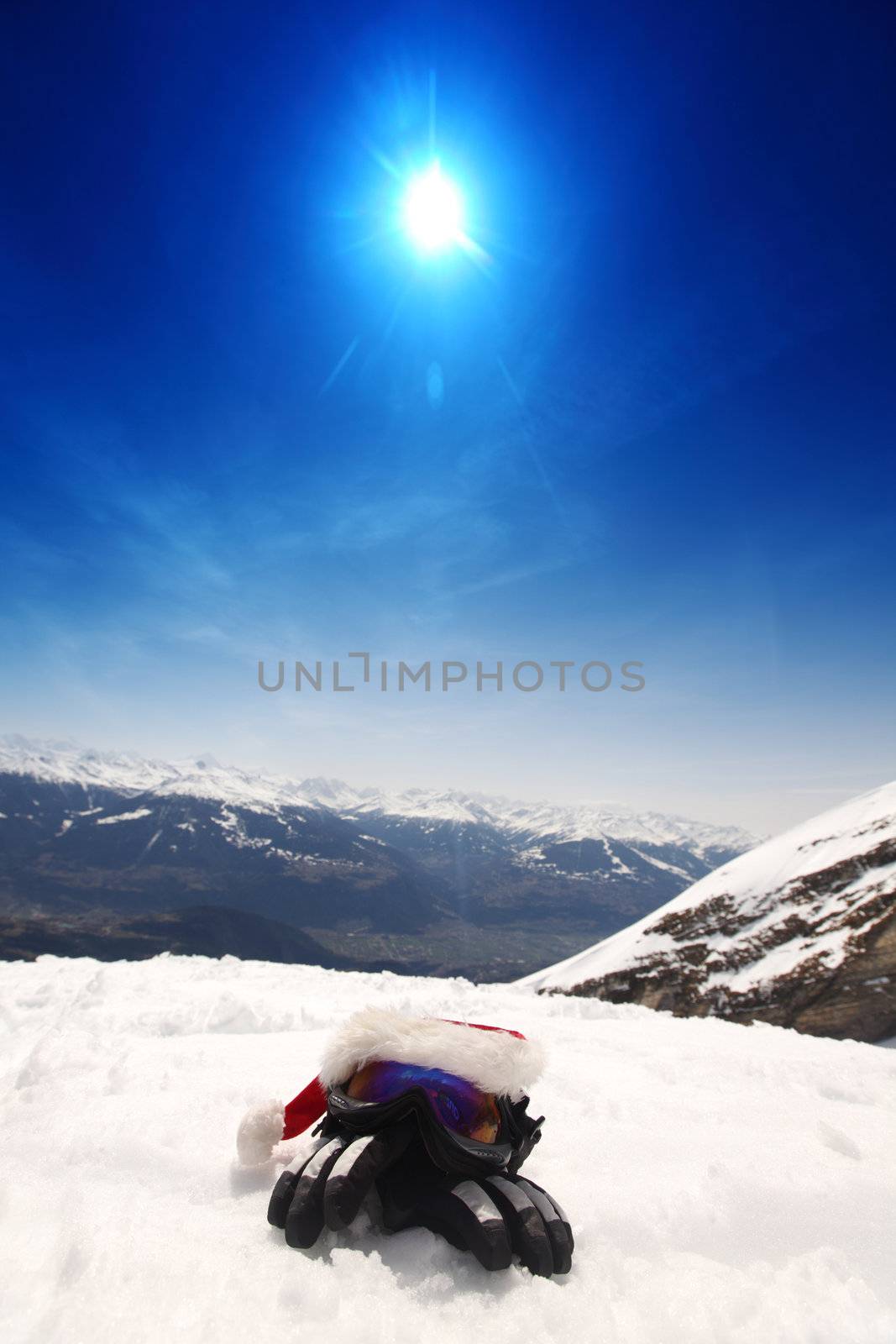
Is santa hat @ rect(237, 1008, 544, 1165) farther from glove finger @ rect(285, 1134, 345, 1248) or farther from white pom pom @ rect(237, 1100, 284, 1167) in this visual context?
glove finger @ rect(285, 1134, 345, 1248)

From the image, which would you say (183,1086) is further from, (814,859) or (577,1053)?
(814,859)

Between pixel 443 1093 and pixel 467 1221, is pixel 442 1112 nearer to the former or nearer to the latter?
pixel 443 1093

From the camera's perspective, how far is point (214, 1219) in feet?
8.80

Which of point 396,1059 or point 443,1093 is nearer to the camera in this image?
point 443,1093

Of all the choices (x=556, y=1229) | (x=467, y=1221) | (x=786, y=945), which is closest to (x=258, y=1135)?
(x=467, y=1221)

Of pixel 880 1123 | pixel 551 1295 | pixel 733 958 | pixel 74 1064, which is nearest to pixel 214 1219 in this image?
pixel 551 1295

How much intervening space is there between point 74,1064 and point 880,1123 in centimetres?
673

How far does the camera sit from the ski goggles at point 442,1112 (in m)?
2.80

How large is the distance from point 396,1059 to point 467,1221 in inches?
32.5

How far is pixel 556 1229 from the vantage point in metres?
2.48

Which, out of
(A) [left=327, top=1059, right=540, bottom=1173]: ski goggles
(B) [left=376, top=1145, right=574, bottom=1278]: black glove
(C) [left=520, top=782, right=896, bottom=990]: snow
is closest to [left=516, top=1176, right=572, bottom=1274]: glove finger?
(B) [left=376, top=1145, right=574, bottom=1278]: black glove

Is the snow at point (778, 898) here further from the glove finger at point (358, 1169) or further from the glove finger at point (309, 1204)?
the glove finger at point (309, 1204)

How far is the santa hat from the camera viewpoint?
316 centimetres

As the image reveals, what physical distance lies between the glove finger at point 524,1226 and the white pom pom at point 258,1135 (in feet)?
4.11
